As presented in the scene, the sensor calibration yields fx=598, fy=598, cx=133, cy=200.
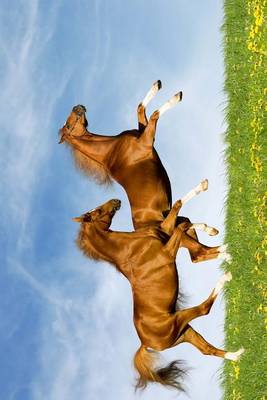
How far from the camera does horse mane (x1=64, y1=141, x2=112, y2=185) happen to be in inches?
287

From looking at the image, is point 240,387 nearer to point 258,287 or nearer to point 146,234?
point 258,287

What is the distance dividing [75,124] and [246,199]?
2.71 metres

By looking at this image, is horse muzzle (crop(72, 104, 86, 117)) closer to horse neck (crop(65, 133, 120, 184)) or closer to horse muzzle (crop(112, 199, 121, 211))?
horse neck (crop(65, 133, 120, 184))

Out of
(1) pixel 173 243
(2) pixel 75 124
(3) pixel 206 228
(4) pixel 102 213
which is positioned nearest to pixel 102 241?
(4) pixel 102 213

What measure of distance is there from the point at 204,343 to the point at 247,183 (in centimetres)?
250

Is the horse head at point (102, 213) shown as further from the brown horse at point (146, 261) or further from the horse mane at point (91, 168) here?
the horse mane at point (91, 168)

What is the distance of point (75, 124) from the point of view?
24.3 ft

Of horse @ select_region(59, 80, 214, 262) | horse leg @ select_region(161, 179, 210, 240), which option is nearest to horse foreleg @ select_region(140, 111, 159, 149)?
horse @ select_region(59, 80, 214, 262)

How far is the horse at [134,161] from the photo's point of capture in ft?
22.3

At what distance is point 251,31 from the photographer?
29.2 feet

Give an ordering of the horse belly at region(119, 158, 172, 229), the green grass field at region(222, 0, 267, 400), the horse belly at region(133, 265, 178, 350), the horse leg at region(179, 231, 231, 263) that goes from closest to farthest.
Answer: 1. the horse belly at region(133, 265, 178, 350)
2. the horse belly at region(119, 158, 172, 229)
3. the horse leg at region(179, 231, 231, 263)
4. the green grass field at region(222, 0, 267, 400)

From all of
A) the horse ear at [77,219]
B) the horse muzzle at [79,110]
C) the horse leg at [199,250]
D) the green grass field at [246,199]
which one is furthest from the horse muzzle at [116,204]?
the green grass field at [246,199]

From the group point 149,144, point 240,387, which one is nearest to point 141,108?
point 149,144

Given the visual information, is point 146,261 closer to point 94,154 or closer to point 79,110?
point 94,154
